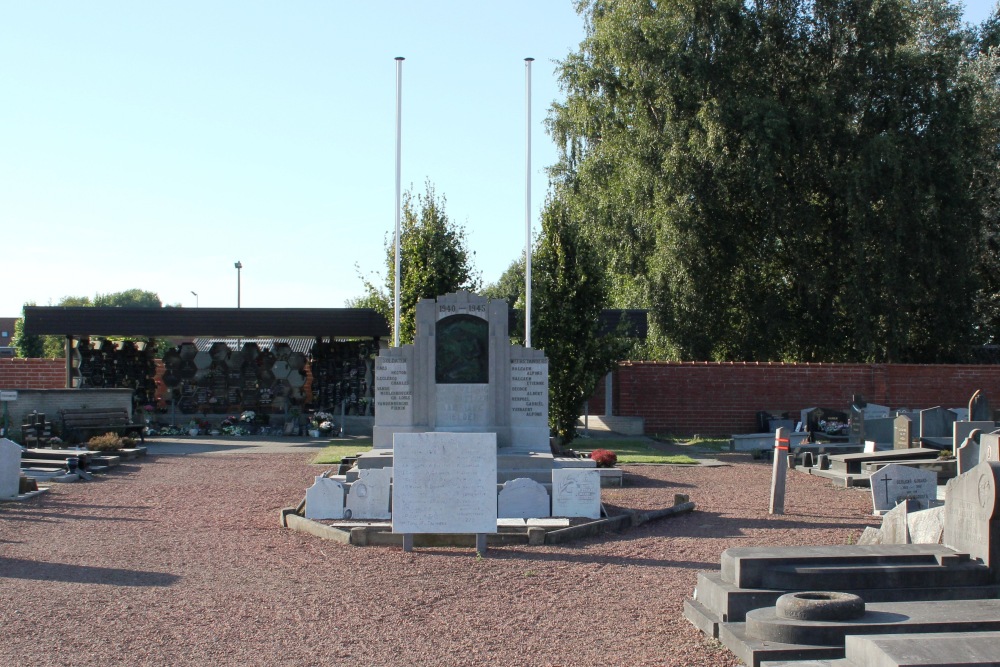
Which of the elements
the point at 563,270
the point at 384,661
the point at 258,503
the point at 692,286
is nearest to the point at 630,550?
the point at 384,661

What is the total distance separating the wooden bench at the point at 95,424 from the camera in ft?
73.8

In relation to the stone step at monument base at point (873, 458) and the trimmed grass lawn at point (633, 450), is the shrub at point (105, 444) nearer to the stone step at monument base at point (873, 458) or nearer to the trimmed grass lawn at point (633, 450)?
the trimmed grass lawn at point (633, 450)

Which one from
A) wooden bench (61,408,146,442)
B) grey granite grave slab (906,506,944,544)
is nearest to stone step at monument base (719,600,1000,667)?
grey granite grave slab (906,506,944,544)

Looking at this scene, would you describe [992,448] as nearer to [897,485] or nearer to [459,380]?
[897,485]

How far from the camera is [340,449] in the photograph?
889 inches

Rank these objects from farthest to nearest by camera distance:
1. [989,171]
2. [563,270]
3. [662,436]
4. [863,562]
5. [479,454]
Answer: [989,171] < [662,436] < [563,270] < [479,454] < [863,562]

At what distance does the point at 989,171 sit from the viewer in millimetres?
31688

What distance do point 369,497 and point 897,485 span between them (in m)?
6.56

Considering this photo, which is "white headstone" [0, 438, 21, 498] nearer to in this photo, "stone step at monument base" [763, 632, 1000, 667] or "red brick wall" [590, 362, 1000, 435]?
"stone step at monument base" [763, 632, 1000, 667]

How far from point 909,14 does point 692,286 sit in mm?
10317

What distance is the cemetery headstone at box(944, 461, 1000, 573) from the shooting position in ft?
25.3

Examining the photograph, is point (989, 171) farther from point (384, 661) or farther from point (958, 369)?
point (384, 661)

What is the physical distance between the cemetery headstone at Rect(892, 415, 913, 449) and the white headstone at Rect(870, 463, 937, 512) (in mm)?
6206

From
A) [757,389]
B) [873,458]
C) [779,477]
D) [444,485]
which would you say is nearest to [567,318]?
[757,389]
